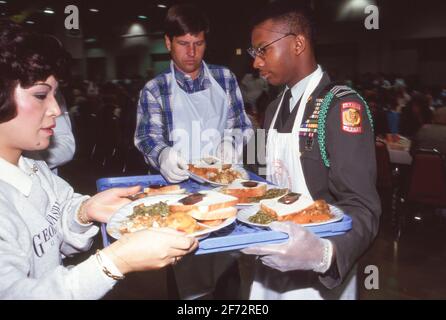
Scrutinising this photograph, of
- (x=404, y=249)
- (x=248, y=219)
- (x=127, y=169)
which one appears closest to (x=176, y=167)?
(x=248, y=219)

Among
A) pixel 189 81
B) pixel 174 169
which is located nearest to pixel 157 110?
pixel 189 81

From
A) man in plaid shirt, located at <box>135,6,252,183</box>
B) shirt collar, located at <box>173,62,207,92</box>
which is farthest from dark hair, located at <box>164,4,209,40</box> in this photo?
shirt collar, located at <box>173,62,207,92</box>

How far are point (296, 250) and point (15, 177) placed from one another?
89cm

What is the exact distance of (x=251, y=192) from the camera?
1.66m

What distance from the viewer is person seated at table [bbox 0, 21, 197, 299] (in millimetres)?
1044

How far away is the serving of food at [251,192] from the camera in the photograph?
1.60m

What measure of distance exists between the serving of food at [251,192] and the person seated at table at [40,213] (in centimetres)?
40

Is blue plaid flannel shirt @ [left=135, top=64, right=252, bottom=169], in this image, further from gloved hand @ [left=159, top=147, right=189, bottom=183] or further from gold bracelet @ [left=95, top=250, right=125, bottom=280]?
gold bracelet @ [left=95, top=250, right=125, bottom=280]

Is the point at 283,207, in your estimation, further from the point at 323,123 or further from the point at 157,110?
the point at 157,110

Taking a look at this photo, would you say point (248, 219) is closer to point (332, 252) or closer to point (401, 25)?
point (332, 252)

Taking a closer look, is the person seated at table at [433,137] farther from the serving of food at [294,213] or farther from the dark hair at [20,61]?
the dark hair at [20,61]

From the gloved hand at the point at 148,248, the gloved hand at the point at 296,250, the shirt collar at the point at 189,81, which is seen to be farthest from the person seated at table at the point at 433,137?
the gloved hand at the point at 148,248

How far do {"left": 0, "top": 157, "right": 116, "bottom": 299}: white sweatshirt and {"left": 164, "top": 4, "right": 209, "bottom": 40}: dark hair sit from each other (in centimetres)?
126

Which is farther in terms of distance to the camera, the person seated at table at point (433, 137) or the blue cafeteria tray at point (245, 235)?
the person seated at table at point (433, 137)
